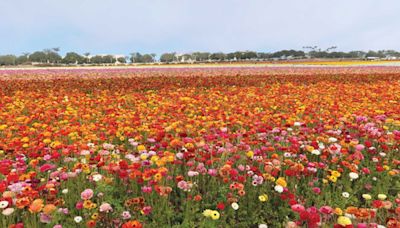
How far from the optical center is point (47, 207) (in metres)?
2.90

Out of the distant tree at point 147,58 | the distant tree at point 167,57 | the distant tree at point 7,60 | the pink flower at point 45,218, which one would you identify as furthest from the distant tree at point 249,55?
the pink flower at point 45,218

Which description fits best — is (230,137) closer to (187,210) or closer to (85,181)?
(187,210)

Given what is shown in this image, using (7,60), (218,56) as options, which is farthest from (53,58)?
(218,56)

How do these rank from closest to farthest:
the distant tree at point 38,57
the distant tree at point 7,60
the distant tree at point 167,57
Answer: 1. the distant tree at point 7,60
2. the distant tree at point 38,57
3. the distant tree at point 167,57

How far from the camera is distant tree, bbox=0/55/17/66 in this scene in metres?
109

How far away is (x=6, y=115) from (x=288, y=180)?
594 centimetres

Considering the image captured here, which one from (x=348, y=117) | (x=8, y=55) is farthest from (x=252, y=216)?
(x=8, y=55)

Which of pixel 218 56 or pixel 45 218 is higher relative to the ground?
pixel 218 56

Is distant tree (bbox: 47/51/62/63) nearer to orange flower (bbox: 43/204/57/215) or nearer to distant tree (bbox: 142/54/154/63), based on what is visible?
distant tree (bbox: 142/54/154/63)

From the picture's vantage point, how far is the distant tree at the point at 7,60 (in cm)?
10921

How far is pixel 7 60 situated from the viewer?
4370 inches

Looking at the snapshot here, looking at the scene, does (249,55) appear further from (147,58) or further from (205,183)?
(205,183)

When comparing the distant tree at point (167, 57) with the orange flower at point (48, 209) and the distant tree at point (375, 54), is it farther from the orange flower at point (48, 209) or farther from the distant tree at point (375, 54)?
the orange flower at point (48, 209)

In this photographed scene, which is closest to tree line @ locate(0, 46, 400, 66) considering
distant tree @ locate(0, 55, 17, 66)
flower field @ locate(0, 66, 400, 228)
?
distant tree @ locate(0, 55, 17, 66)
